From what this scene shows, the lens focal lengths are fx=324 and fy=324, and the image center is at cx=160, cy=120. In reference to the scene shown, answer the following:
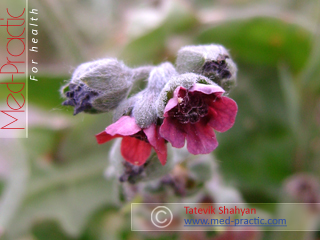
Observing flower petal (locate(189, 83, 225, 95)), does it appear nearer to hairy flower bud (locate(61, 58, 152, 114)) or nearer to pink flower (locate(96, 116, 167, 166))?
pink flower (locate(96, 116, 167, 166))

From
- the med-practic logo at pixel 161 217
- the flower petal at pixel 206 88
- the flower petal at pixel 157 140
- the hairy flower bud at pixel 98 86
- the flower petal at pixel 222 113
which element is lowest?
the med-practic logo at pixel 161 217

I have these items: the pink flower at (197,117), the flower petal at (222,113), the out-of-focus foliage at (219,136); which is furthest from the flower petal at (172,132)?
the out-of-focus foliage at (219,136)

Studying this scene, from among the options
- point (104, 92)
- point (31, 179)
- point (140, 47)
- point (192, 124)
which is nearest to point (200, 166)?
point (192, 124)

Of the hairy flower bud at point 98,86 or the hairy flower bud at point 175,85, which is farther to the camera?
the hairy flower bud at point 98,86

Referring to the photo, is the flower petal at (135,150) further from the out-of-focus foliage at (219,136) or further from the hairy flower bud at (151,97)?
the out-of-focus foliage at (219,136)

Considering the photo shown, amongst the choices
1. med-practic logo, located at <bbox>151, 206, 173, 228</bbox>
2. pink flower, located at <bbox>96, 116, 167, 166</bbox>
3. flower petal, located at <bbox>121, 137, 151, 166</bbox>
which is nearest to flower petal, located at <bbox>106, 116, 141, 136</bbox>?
pink flower, located at <bbox>96, 116, 167, 166</bbox>

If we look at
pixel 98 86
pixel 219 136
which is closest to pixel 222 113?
pixel 98 86

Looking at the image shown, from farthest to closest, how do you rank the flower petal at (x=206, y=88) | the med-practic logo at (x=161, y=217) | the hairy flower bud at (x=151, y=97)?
the med-practic logo at (x=161, y=217)
the hairy flower bud at (x=151, y=97)
the flower petal at (x=206, y=88)
